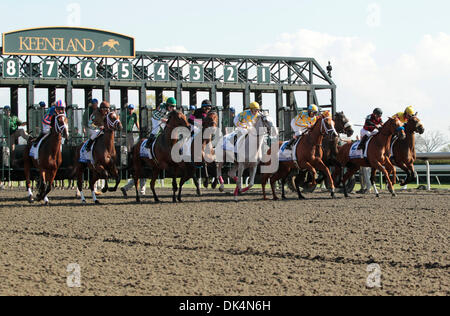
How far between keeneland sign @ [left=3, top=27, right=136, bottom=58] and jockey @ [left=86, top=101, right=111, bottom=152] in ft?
87.0

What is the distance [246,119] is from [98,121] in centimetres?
346

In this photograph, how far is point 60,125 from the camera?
518 inches

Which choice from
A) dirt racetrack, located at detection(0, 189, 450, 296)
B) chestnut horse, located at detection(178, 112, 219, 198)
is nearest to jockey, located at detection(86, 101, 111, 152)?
chestnut horse, located at detection(178, 112, 219, 198)

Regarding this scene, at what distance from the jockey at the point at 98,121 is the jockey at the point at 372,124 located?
6489 millimetres

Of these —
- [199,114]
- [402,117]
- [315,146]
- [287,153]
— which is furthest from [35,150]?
[402,117]

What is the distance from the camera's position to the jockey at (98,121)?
14195 mm

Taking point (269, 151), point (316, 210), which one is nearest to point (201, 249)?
point (316, 210)

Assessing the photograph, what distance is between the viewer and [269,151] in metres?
15.2

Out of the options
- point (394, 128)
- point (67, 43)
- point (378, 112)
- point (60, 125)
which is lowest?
point (394, 128)

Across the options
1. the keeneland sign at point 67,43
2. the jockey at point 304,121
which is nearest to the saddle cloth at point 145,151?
the jockey at point 304,121

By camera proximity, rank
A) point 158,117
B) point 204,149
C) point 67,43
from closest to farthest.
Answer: point 204,149, point 158,117, point 67,43

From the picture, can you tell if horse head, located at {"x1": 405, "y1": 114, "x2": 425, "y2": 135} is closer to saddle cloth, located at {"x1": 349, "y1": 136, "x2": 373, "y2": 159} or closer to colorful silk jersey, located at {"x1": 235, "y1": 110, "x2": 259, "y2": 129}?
saddle cloth, located at {"x1": 349, "y1": 136, "x2": 373, "y2": 159}

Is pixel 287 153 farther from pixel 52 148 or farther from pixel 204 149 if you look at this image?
pixel 52 148
